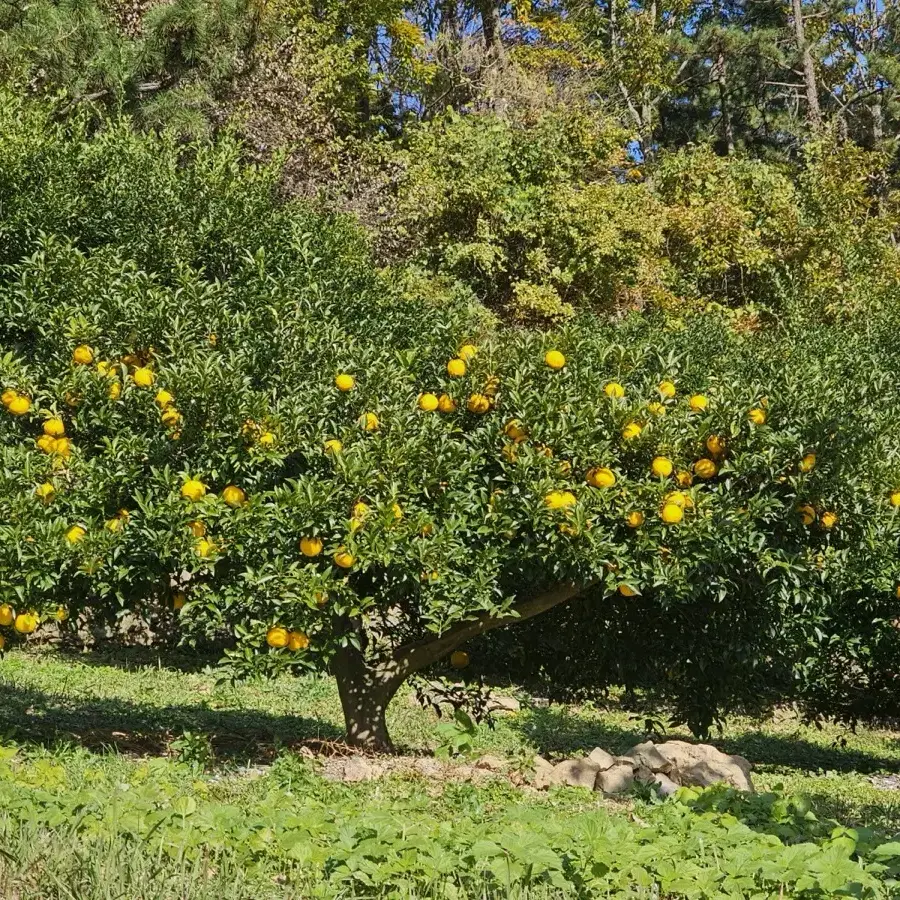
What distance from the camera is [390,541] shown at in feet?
19.0

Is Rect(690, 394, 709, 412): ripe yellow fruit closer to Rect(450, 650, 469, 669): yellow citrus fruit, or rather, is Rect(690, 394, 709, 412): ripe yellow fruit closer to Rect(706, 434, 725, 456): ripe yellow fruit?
Rect(706, 434, 725, 456): ripe yellow fruit

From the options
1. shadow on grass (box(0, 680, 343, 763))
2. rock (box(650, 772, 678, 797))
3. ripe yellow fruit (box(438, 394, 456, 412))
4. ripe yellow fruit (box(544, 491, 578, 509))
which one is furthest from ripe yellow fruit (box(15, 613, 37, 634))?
rock (box(650, 772, 678, 797))

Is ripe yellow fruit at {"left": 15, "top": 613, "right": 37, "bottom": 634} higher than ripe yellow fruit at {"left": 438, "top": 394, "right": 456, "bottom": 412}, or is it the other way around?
ripe yellow fruit at {"left": 438, "top": 394, "right": 456, "bottom": 412}

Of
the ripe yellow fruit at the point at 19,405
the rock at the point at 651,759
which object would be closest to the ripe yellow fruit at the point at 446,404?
the ripe yellow fruit at the point at 19,405

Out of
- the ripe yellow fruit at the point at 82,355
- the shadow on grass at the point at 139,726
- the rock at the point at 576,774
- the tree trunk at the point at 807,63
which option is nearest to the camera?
the ripe yellow fruit at the point at 82,355

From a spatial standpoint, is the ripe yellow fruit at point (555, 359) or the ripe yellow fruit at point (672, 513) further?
the ripe yellow fruit at point (555, 359)

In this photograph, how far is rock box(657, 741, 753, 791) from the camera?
22.1ft

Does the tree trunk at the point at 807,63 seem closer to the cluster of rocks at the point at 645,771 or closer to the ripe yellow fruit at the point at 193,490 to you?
the cluster of rocks at the point at 645,771

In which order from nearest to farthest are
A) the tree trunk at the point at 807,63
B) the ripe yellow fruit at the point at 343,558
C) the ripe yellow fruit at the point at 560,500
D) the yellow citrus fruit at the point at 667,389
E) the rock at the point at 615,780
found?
the ripe yellow fruit at the point at 343,558, the ripe yellow fruit at the point at 560,500, the yellow citrus fruit at the point at 667,389, the rock at the point at 615,780, the tree trunk at the point at 807,63

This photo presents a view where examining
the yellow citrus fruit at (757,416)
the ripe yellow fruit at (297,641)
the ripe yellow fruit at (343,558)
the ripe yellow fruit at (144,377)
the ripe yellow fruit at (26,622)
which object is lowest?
the ripe yellow fruit at (297,641)

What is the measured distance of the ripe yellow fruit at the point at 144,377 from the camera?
19.7 feet

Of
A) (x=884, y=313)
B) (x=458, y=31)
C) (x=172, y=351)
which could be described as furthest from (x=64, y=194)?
(x=458, y=31)

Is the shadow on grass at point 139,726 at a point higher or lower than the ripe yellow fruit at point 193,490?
lower

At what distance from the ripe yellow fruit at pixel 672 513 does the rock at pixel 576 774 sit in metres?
1.61
